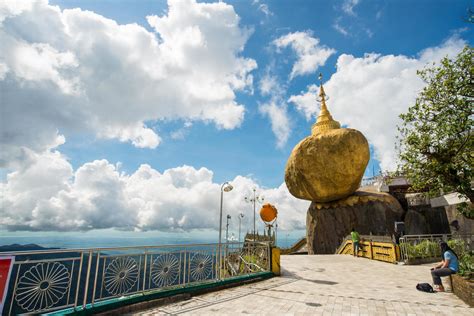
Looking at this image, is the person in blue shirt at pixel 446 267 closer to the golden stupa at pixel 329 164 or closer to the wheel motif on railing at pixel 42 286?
the wheel motif on railing at pixel 42 286

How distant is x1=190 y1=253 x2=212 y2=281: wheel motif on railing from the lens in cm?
729

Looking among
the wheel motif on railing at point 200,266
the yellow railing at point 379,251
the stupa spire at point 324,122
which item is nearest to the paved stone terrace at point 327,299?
the wheel motif on railing at point 200,266

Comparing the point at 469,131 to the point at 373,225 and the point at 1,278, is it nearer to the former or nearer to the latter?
the point at 1,278

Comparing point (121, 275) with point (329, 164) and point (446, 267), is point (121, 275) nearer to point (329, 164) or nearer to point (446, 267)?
point (446, 267)

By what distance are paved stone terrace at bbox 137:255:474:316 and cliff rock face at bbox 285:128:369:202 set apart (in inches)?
589

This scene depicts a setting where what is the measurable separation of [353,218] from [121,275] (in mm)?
23282

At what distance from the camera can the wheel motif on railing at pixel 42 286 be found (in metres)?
4.33

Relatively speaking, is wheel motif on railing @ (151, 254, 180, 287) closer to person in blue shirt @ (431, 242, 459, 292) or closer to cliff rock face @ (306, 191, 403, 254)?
person in blue shirt @ (431, 242, 459, 292)

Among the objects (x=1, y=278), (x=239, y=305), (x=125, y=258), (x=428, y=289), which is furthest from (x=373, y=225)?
(x=1, y=278)

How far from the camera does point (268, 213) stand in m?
11.9

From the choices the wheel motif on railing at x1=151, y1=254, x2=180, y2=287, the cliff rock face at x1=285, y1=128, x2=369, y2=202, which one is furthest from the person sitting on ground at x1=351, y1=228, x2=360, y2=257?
the wheel motif on railing at x1=151, y1=254, x2=180, y2=287

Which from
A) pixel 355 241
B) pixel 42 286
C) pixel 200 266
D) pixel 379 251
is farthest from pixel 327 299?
pixel 355 241

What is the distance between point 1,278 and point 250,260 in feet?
23.8

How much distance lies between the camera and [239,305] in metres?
5.92
